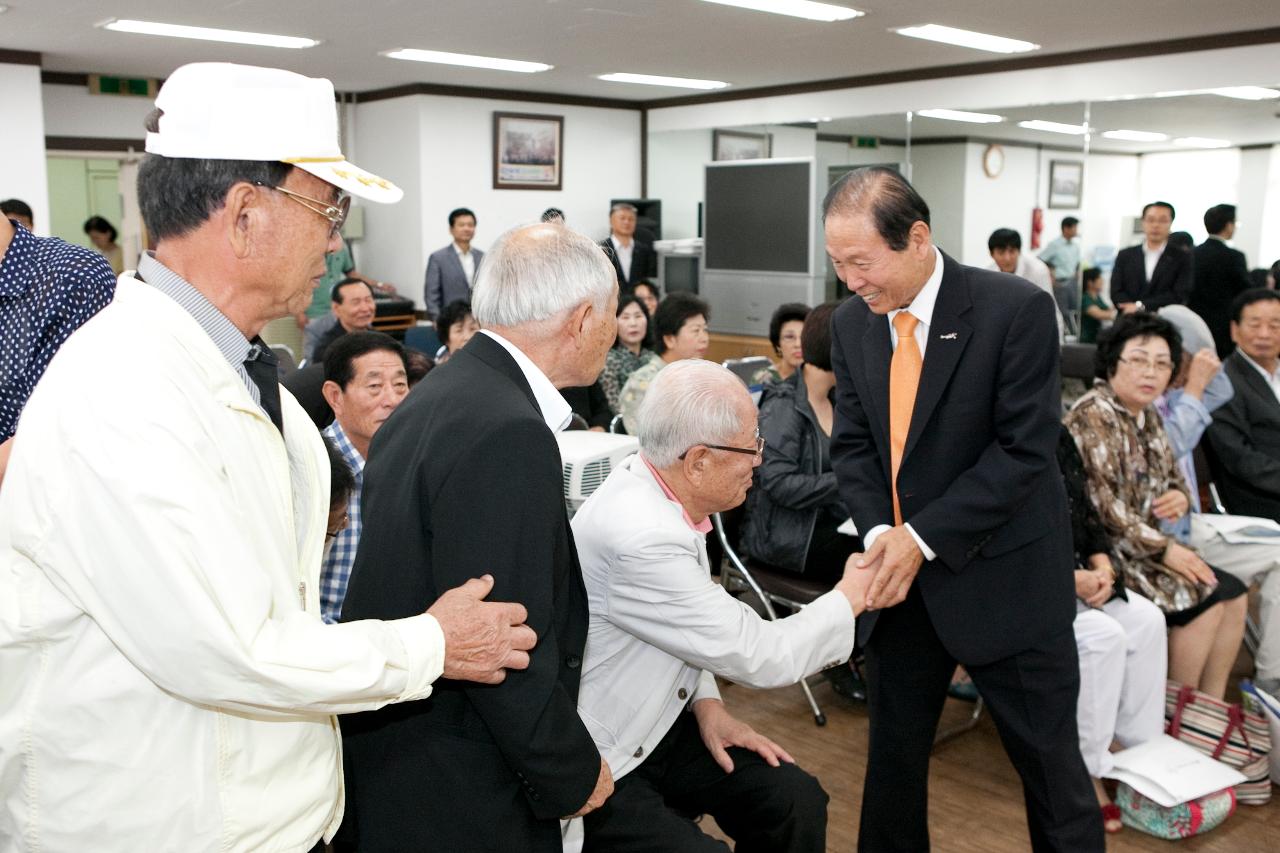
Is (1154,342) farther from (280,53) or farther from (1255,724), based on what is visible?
(280,53)

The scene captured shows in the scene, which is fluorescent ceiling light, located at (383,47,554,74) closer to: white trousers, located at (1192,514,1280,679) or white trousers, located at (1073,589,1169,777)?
white trousers, located at (1192,514,1280,679)

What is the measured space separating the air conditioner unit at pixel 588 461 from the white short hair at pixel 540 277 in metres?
1.77

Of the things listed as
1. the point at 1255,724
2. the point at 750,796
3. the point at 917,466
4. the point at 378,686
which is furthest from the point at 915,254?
the point at 1255,724

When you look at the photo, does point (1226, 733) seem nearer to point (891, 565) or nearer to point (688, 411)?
point (891, 565)

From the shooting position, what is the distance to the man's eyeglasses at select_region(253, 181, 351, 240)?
1.23 metres

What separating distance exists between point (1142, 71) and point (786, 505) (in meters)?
6.12

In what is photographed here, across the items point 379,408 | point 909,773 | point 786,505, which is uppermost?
point 379,408

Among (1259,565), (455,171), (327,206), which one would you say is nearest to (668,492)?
(327,206)

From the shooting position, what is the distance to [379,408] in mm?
3158

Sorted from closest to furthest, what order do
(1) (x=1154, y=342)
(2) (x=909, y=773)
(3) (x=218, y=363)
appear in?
(3) (x=218, y=363), (2) (x=909, y=773), (1) (x=1154, y=342)

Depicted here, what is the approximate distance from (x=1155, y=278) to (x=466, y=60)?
543 cm

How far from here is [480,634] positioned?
131 centimetres

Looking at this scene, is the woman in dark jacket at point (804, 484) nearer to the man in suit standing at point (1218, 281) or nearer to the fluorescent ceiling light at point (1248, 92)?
the man in suit standing at point (1218, 281)

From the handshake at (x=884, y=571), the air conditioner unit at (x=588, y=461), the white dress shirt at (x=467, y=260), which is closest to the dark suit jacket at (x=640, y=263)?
the white dress shirt at (x=467, y=260)
